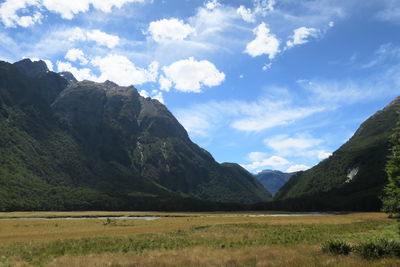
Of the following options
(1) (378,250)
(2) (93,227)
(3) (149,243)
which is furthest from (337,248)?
(2) (93,227)

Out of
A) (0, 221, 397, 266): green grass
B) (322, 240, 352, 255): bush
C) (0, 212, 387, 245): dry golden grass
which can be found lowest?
(0, 212, 387, 245): dry golden grass

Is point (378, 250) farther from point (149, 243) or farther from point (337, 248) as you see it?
point (149, 243)

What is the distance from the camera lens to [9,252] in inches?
1307

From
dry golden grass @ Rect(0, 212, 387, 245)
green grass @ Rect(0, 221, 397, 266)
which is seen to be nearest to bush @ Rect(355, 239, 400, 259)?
green grass @ Rect(0, 221, 397, 266)

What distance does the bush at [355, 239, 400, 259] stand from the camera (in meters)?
20.4

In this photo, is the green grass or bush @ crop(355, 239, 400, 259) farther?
the green grass

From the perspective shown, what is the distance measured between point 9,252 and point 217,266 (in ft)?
75.4

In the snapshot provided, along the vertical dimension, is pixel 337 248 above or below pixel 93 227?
above

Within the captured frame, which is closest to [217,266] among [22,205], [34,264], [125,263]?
[125,263]

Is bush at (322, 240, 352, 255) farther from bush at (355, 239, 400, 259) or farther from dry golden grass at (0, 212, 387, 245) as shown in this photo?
dry golden grass at (0, 212, 387, 245)

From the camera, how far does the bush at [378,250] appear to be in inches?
803

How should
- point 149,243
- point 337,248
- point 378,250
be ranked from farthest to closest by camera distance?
point 149,243
point 337,248
point 378,250

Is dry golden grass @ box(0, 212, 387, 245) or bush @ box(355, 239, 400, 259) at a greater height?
bush @ box(355, 239, 400, 259)

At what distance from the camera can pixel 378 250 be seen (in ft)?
68.4
